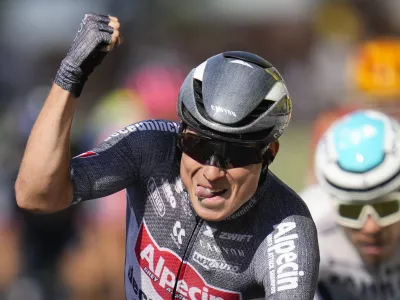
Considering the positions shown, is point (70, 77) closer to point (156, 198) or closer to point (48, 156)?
point (48, 156)

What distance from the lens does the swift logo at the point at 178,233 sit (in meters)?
4.45

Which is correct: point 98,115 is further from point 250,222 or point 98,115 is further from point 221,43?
point 221,43

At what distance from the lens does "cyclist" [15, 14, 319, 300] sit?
399 cm

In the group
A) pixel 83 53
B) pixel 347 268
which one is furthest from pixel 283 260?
pixel 347 268

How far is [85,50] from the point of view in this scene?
3.99 m

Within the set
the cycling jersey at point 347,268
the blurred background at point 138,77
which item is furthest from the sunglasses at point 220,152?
the blurred background at point 138,77

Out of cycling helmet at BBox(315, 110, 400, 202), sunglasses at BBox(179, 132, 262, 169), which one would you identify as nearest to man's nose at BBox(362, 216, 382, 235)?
cycling helmet at BBox(315, 110, 400, 202)

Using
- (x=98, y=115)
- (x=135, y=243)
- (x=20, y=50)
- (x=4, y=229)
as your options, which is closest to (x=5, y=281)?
(x=4, y=229)

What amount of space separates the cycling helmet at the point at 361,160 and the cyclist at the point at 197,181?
1529 mm

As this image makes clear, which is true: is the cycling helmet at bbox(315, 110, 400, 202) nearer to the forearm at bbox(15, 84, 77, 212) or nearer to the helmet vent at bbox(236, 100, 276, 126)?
the helmet vent at bbox(236, 100, 276, 126)

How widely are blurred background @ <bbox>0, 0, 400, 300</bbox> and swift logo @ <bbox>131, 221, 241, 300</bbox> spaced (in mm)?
3560

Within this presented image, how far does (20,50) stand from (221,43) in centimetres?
401

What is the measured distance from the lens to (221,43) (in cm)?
1956

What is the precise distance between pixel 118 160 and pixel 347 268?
7.85ft
